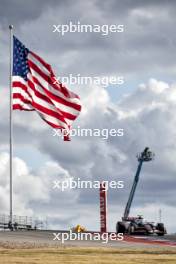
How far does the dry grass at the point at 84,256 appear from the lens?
24359mm

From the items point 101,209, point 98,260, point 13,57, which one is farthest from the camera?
point 101,209

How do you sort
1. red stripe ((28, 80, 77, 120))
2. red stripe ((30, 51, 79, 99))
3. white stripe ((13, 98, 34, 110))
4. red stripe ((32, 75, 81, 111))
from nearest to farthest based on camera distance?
red stripe ((28, 80, 77, 120))
red stripe ((32, 75, 81, 111))
red stripe ((30, 51, 79, 99))
white stripe ((13, 98, 34, 110))

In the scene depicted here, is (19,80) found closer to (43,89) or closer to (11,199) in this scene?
(43,89)

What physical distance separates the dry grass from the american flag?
876cm

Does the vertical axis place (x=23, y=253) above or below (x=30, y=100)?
below

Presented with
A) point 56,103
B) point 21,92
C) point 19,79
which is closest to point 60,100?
point 56,103

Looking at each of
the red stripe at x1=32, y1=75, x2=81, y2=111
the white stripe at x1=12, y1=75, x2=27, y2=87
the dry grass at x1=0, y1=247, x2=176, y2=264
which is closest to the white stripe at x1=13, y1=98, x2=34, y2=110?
the red stripe at x1=32, y1=75, x2=81, y2=111

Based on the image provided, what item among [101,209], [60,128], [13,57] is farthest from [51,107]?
[101,209]

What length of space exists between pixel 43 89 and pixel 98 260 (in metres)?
17.0

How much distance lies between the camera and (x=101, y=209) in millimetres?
59469

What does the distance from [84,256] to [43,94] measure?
49.8 ft

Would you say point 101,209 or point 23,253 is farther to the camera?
point 101,209

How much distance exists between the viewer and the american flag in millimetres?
39000

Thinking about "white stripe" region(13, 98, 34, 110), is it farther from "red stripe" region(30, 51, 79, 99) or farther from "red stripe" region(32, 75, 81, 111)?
"red stripe" region(30, 51, 79, 99)
